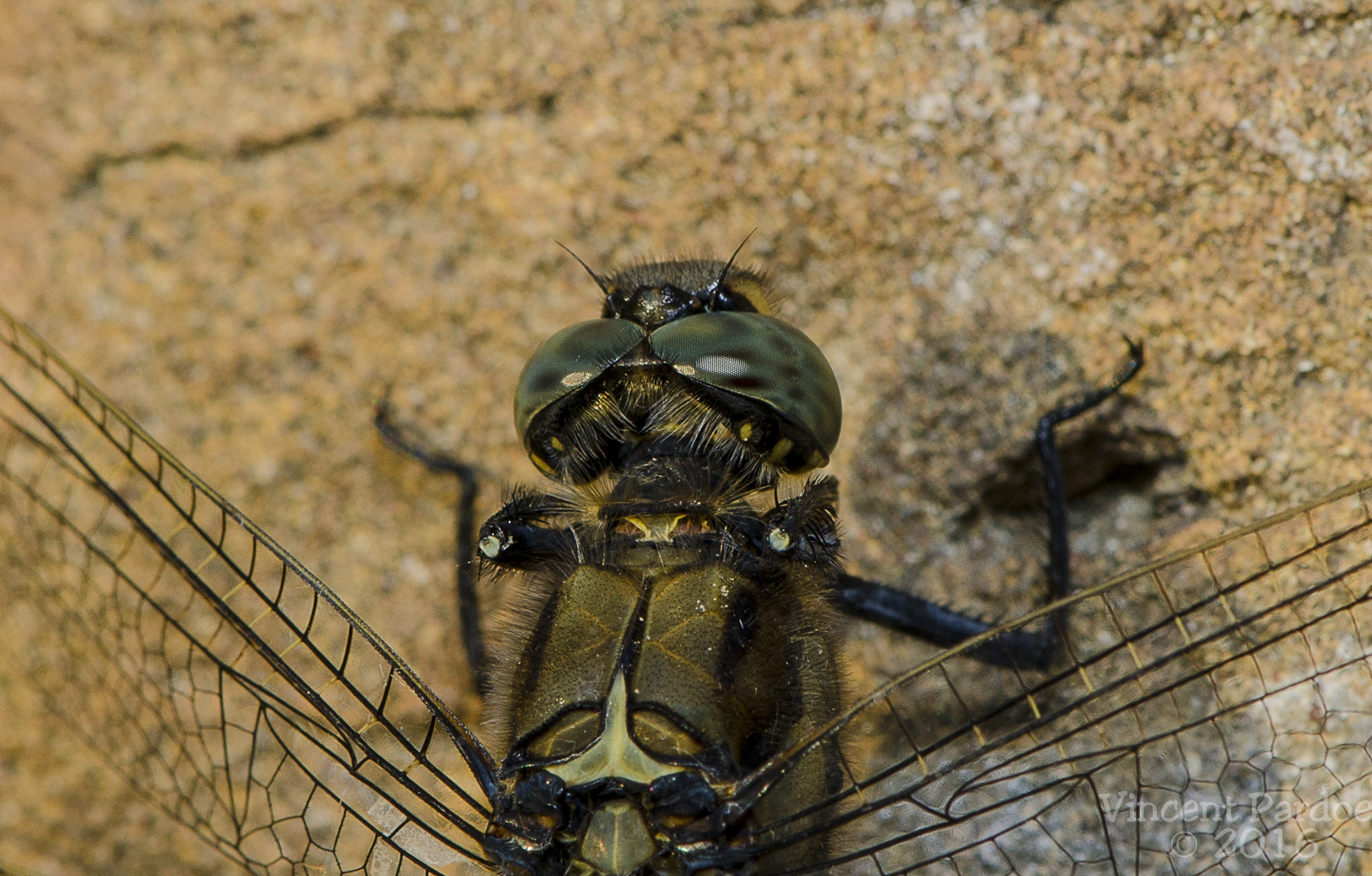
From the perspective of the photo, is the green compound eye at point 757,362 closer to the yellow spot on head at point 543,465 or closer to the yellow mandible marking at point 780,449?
the yellow mandible marking at point 780,449

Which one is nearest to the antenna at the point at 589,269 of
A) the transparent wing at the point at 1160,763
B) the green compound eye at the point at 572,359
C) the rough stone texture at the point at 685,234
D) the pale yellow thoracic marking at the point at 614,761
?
the rough stone texture at the point at 685,234

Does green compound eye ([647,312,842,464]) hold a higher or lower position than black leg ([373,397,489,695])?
lower

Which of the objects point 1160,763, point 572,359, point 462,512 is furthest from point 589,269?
point 1160,763

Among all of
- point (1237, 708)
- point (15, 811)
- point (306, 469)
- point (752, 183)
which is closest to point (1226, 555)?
point (1237, 708)

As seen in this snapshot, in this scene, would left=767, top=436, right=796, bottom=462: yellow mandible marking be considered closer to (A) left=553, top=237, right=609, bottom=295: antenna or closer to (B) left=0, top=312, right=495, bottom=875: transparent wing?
(A) left=553, top=237, right=609, bottom=295: antenna

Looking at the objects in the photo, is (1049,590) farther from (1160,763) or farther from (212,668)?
(212,668)

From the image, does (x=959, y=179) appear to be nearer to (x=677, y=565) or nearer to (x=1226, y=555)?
(x=1226, y=555)

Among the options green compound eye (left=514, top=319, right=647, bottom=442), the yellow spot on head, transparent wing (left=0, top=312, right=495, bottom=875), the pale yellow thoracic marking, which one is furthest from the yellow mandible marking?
transparent wing (left=0, top=312, right=495, bottom=875)
